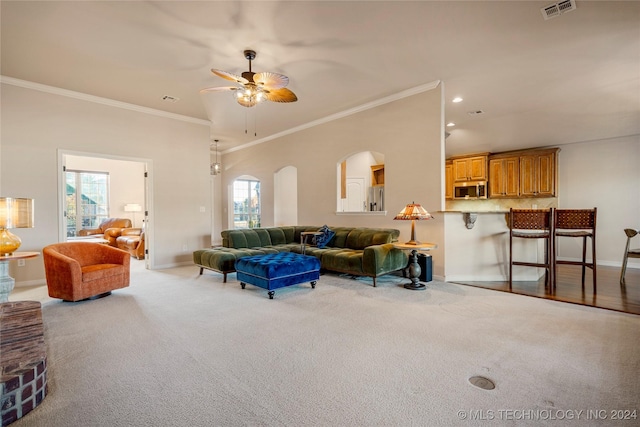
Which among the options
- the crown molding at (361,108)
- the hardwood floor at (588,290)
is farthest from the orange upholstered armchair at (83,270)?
the hardwood floor at (588,290)

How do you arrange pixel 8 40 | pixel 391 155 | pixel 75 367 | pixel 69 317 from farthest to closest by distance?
pixel 391 155
pixel 8 40
pixel 69 317
pixel 75 367

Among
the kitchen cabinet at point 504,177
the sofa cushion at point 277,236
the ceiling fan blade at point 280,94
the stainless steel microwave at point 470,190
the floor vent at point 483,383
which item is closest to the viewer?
the floor vent at point 483,383

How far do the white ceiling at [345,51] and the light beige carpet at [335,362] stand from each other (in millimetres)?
3099

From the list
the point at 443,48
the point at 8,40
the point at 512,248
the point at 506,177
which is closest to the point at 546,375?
the point at 512,248

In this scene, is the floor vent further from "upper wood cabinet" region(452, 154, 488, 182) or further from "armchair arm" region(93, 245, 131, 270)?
"upper wood cabinet" region(452, 154, 488, 182)

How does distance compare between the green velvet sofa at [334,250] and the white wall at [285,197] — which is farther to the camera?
the white wall at [285,197]

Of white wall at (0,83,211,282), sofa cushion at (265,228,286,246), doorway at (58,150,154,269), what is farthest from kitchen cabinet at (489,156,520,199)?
doorway at (58,150,154,269)

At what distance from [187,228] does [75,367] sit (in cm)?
443

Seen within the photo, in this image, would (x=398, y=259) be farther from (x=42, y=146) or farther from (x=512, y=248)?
(x=42, y=146)

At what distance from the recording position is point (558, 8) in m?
2.92

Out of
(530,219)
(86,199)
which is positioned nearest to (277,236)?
(530,219)

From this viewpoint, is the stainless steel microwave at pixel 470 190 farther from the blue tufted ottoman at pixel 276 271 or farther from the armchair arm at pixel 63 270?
the armchair arm at pixel 63 270

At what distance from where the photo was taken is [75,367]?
2.16 m

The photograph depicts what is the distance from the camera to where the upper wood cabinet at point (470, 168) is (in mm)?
7906
